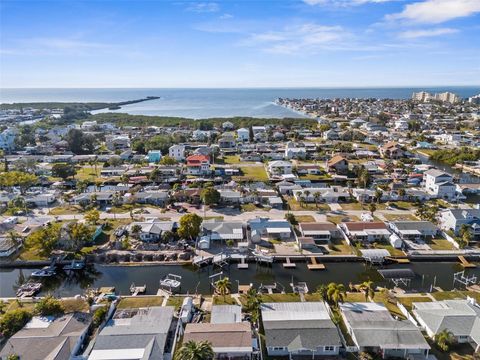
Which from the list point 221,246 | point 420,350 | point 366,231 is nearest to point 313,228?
point 366,231

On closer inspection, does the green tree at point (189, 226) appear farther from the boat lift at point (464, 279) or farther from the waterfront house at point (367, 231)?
the boat lift at point (464, 279)

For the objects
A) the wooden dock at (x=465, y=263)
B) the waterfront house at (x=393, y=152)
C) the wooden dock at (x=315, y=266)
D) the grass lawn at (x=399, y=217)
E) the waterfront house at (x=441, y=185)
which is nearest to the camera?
the wooden dock at (x=315, y=266)

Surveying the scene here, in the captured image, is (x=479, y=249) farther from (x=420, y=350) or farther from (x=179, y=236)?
(x=179, y=236)

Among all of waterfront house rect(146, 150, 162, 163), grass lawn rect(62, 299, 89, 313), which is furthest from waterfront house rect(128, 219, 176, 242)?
waterfront house rect(146, 150, 162, 163)

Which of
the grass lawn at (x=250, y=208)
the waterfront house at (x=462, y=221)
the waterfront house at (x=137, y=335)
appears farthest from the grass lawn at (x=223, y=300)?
the waterfront house at (x=462, y=221)

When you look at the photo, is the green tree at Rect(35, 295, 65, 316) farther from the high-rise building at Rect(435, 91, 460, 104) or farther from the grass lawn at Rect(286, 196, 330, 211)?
the high-rise building at Rect(435, 91, 460, 104)
